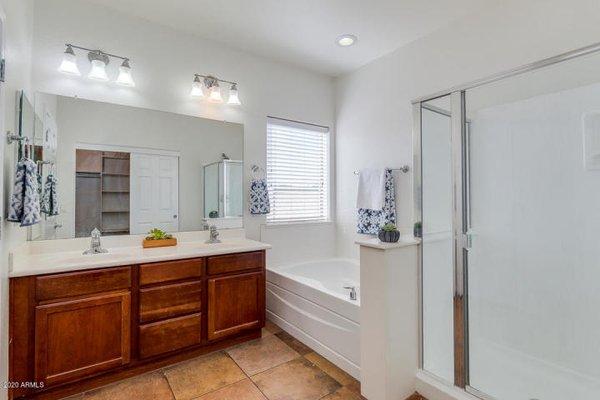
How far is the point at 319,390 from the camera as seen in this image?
1845 mm

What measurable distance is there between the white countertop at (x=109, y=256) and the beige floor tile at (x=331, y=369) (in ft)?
3.00

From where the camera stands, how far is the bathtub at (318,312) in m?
2.01

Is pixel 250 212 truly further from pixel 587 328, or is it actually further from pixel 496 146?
pixel 587 328

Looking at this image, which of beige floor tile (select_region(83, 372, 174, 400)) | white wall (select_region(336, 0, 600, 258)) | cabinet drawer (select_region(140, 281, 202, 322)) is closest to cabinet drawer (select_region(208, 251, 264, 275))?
cabinet drawer (select_region(140, 281, 202, 322))

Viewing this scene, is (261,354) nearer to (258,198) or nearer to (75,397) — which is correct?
(75,397)

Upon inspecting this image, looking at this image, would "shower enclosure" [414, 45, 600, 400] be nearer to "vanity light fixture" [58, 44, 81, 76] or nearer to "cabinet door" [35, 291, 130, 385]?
"cabinet door" [35, 291, 130, 385]

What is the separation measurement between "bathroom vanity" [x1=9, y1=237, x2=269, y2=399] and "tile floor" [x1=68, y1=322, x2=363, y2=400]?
9 centimetres

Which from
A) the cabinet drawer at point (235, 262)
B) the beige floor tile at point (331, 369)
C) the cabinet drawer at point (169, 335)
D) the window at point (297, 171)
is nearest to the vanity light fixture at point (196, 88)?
the window at point (297, 171)

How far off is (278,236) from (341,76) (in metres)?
2.02

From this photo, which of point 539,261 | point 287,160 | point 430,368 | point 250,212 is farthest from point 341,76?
point 430,368

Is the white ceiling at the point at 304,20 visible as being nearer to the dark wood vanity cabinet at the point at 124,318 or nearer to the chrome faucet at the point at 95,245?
the chrome faucet at the point at 95,245

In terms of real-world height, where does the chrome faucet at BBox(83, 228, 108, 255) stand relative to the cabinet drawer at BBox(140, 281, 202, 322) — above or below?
above

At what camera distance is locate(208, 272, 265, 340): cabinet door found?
223cm

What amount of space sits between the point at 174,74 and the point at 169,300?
1.90 m
